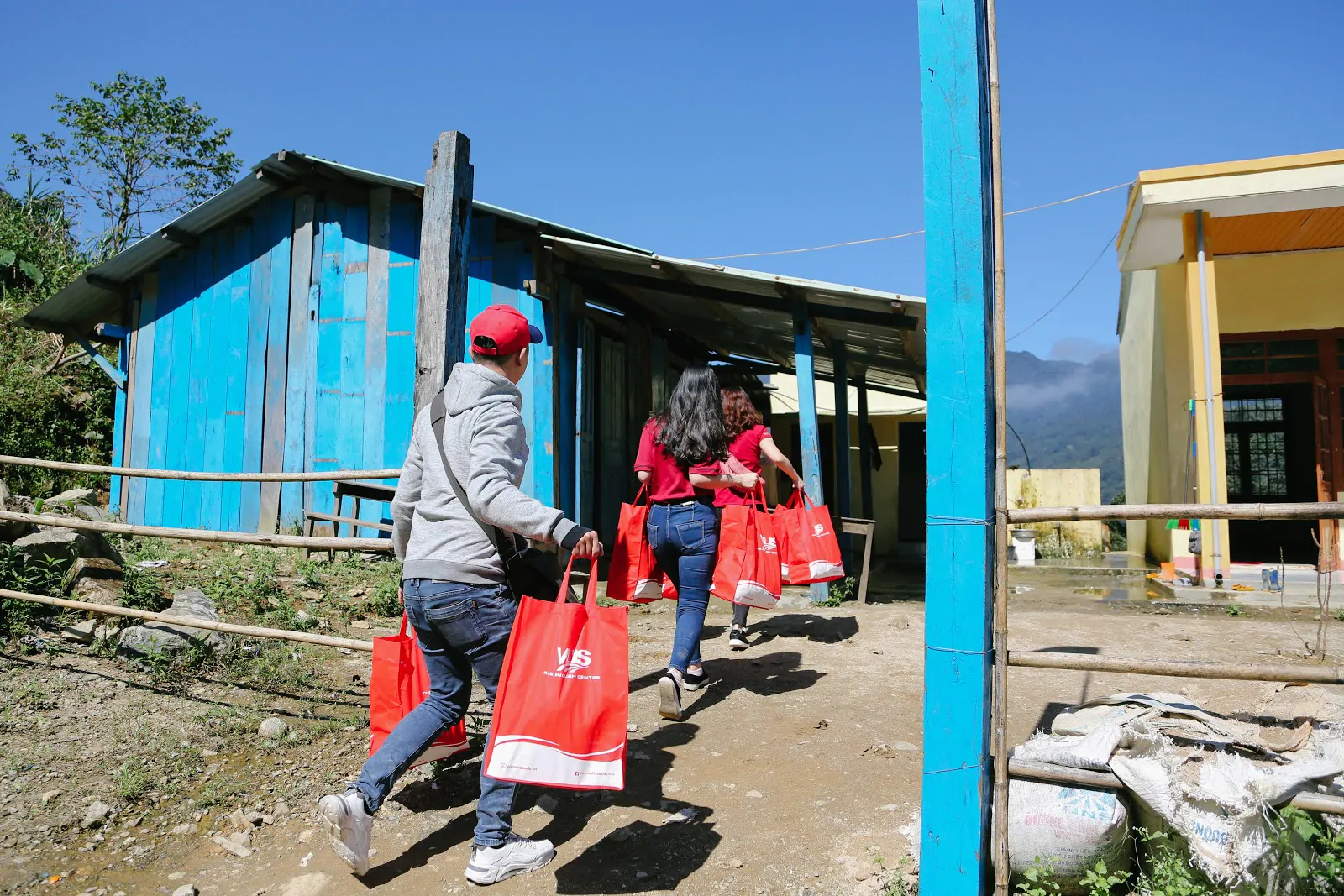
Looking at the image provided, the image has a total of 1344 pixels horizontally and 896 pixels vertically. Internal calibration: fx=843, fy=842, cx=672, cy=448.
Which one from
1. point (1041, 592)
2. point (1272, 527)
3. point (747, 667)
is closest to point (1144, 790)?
point (747, 667)

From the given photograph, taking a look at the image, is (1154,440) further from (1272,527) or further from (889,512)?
(889,512)

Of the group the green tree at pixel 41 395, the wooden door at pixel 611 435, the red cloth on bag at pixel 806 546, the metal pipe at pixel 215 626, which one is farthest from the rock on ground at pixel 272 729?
the green tree at pixel 41 395

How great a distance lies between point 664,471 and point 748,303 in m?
4.15

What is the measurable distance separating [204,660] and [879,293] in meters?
5.23

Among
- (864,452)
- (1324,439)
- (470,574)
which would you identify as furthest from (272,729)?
(1324,439)

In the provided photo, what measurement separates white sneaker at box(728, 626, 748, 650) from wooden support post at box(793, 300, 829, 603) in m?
2.14

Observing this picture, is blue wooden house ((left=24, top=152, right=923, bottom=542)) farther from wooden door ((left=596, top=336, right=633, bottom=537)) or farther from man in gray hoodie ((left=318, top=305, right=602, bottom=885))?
man in gray hoodie ((left=318, top=305, right=602, bottom=885))

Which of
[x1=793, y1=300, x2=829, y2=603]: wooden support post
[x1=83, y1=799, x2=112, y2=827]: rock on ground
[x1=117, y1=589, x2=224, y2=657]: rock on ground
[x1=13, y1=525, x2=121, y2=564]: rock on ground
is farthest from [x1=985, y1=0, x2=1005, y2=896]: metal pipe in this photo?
[x1=793, y1=300, x2=829, y2=603]: wooden support post

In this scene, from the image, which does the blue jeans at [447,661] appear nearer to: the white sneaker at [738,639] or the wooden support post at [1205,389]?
the white sneaker at [738,639]

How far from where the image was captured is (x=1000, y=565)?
2.21m

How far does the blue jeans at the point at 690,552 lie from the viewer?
4078 mm

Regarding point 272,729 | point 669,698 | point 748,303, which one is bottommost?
point 272,729

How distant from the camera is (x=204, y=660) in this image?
4.38 metres

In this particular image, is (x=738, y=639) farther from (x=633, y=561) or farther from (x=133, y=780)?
(x=133, y=780)
